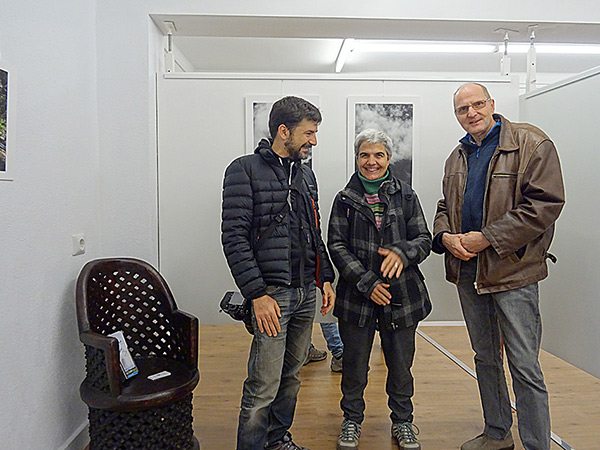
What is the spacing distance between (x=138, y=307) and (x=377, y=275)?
118 cm

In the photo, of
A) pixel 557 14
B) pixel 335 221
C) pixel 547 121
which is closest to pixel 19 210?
pixel 335 221

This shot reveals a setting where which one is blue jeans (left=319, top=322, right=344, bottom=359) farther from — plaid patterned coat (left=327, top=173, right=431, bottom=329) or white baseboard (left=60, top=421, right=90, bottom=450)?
white baseboard (left=60, top=421, right=90, bottom=450)

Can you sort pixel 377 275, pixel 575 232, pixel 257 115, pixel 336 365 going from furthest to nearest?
1. pixel 336 365
2. pixel 257 115
3. pixel 575 232
4. pixel 377 275

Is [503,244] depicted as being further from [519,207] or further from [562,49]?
[562,49]

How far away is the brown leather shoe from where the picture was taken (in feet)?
7.73

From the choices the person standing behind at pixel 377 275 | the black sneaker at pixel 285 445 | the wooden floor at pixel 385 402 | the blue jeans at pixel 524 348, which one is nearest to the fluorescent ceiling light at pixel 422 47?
the wooden floor at pixel 385 402

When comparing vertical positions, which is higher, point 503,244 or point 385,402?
point 503,244

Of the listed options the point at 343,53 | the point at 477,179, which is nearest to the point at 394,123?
the point at 477,179

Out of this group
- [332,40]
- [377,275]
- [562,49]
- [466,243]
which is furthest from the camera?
[562,49]

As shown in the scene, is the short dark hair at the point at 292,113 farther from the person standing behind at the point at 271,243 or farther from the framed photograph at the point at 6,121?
the framed photograph at the point at 6,121

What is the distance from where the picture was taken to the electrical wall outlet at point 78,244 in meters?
2.35

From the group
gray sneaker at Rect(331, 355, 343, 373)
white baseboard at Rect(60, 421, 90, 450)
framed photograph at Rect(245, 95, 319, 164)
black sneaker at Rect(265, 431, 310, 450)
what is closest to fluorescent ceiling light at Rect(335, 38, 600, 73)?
framed photograph at Rect(245, 95, 319, 164)

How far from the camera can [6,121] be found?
1.78 meters

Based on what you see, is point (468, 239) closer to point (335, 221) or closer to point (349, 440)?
point (335, 221)
